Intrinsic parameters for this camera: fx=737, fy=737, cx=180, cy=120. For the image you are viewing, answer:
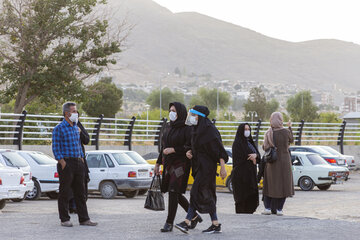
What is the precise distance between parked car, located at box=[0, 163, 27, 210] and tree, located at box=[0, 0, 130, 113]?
17627 mm

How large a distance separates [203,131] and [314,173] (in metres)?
14.0

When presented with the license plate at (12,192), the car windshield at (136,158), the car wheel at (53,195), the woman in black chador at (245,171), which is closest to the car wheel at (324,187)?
the car windshield at (136,158)

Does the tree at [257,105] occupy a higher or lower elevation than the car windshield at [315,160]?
higher

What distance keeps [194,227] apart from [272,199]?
338 centimetres

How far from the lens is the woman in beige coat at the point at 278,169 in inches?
523

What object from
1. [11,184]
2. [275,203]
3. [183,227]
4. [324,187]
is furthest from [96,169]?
[183,227]

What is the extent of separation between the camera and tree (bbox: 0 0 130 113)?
107 feet

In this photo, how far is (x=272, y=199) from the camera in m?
13.6

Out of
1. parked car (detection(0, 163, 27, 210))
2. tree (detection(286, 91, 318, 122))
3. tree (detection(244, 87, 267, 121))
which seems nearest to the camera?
parked car (detection(0, 163, 27, 210))

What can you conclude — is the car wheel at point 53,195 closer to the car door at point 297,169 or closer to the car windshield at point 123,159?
the car windshield at point 123,159

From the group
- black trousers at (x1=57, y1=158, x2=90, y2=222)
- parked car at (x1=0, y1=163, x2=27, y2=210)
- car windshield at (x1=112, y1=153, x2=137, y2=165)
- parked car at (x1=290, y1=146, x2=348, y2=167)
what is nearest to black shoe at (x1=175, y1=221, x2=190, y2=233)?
black trousers at (x1=57, y1=158, x2=90, y2=222)

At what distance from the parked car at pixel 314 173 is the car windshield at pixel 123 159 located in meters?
6.25

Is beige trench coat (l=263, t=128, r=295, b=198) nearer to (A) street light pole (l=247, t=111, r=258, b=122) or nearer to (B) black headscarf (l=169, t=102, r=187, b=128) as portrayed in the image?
(B) black headscarf (l=169, t=102, r=187, b=128)

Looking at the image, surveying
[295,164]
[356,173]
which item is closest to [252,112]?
[356,173]
